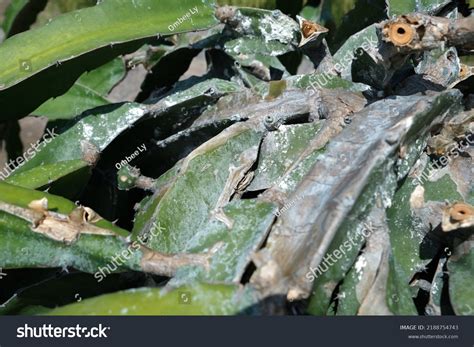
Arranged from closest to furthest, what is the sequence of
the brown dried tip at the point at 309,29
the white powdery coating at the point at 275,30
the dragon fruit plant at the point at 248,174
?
1. the dragon fruit plant at the point at 248,174
2. the brown dried tip at the point at 309,29
3. the white powdery coating at the point at 275,30

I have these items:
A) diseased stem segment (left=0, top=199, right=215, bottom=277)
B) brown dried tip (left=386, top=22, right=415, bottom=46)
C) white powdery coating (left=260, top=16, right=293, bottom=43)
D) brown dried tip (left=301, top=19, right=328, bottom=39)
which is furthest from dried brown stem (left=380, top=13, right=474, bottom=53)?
diseased stem segment (left=0, top=199, right=215, bottom=277)

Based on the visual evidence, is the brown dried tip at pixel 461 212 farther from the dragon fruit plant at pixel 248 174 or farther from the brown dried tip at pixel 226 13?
the brown dried tip at pixel 226 13

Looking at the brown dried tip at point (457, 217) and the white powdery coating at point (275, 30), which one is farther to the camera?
the white powdery coating at point (275, 30)

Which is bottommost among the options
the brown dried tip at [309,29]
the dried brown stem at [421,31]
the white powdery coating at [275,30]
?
the white powdery coating at [275,30]

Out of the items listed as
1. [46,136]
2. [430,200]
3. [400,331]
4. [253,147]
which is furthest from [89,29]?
[400,331]

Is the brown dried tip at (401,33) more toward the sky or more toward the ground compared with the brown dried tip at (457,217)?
more toward the sky

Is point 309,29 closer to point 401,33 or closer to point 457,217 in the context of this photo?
point 401,33

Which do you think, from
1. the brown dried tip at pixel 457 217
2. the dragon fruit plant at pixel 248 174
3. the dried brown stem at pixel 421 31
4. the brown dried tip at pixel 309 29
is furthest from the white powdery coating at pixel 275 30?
the brown dried tip at pixel 457 217

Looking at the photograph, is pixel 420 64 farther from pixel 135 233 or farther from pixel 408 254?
pixel 135 233
